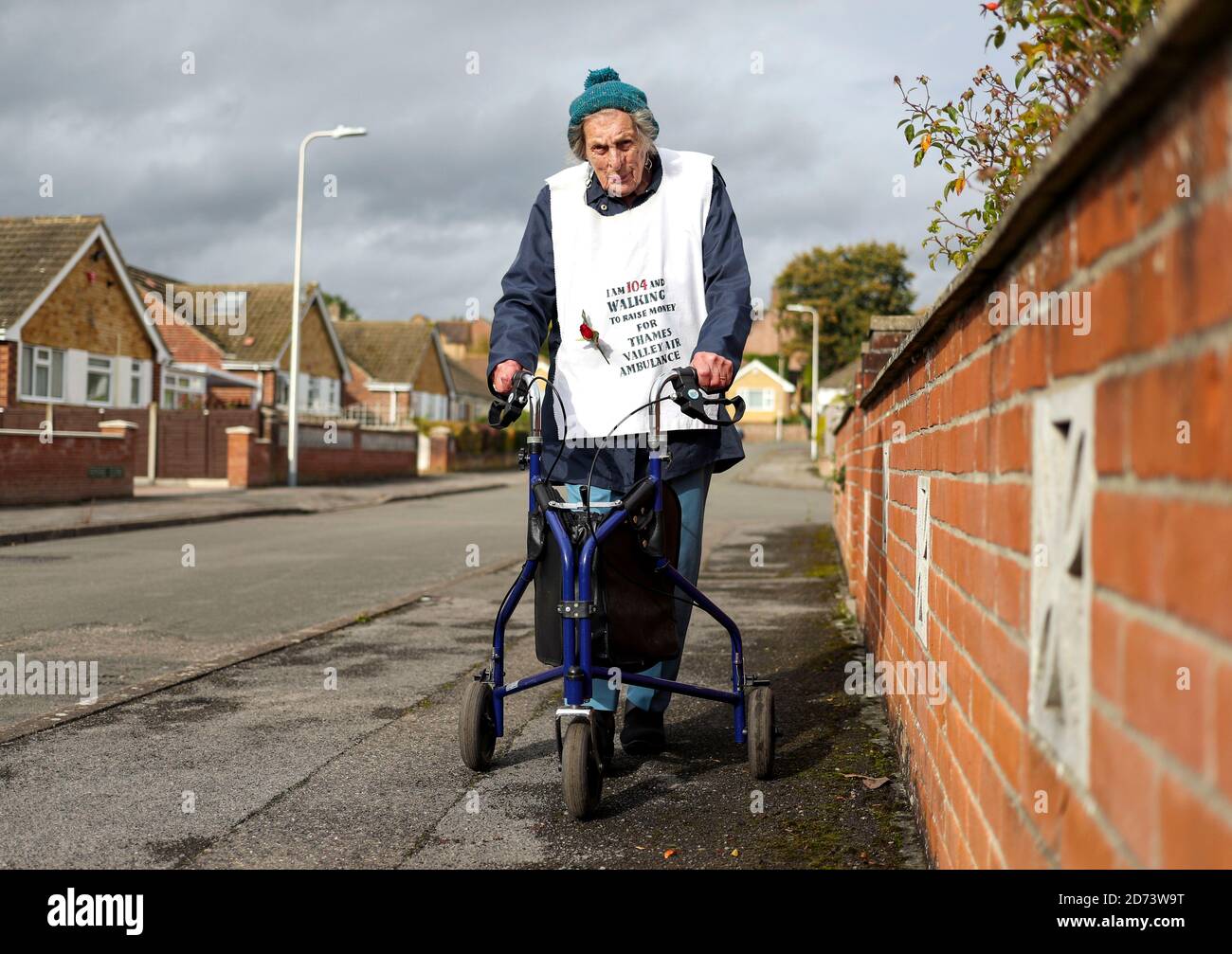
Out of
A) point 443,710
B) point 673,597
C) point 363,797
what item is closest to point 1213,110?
point 673,597

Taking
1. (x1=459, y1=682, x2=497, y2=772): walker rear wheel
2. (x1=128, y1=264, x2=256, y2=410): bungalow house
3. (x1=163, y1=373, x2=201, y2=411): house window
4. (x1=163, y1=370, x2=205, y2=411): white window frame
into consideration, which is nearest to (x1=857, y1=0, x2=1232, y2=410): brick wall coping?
(x1=459, y1=682, x2=497, y2=772): walker rear wheel

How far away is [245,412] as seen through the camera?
92.4ft

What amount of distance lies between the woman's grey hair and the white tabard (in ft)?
0.26

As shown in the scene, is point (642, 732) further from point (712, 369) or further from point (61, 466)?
point (61, 466)

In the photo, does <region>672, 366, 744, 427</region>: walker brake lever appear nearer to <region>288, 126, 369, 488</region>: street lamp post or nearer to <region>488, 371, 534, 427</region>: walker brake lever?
<region>488, 371, 534, 427</region>: walker brake lever

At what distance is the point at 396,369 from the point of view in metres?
56.1

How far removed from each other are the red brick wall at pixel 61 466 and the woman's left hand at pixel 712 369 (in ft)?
→ 54.3

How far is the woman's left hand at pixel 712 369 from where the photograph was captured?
3.57m

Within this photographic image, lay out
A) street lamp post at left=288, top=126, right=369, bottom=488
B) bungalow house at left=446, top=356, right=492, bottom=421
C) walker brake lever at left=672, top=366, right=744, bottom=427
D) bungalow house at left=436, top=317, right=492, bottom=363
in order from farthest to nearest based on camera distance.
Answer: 1. bungalow house at left=436, top=317, right=492, bottom=363
2. bungalow house at left=446, top=356, right=492, bottom=421
3. street lamp post at left=288, top=126, right=369, bottom=488
4. walker brake lever at left=672, top=366, right=744, bottom=427

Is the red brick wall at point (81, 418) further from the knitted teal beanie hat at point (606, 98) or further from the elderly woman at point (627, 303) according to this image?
the knitted teal beanie hat at point (606, 98)

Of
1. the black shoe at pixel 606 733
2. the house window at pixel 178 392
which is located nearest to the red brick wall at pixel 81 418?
the house window at pixel 178 392

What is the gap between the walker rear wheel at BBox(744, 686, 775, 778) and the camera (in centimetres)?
358

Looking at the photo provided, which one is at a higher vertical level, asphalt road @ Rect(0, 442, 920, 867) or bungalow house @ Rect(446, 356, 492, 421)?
bungalow house @ Rect(446, 356, 492, 421)

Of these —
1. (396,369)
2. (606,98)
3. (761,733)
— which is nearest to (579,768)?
(761,733)
